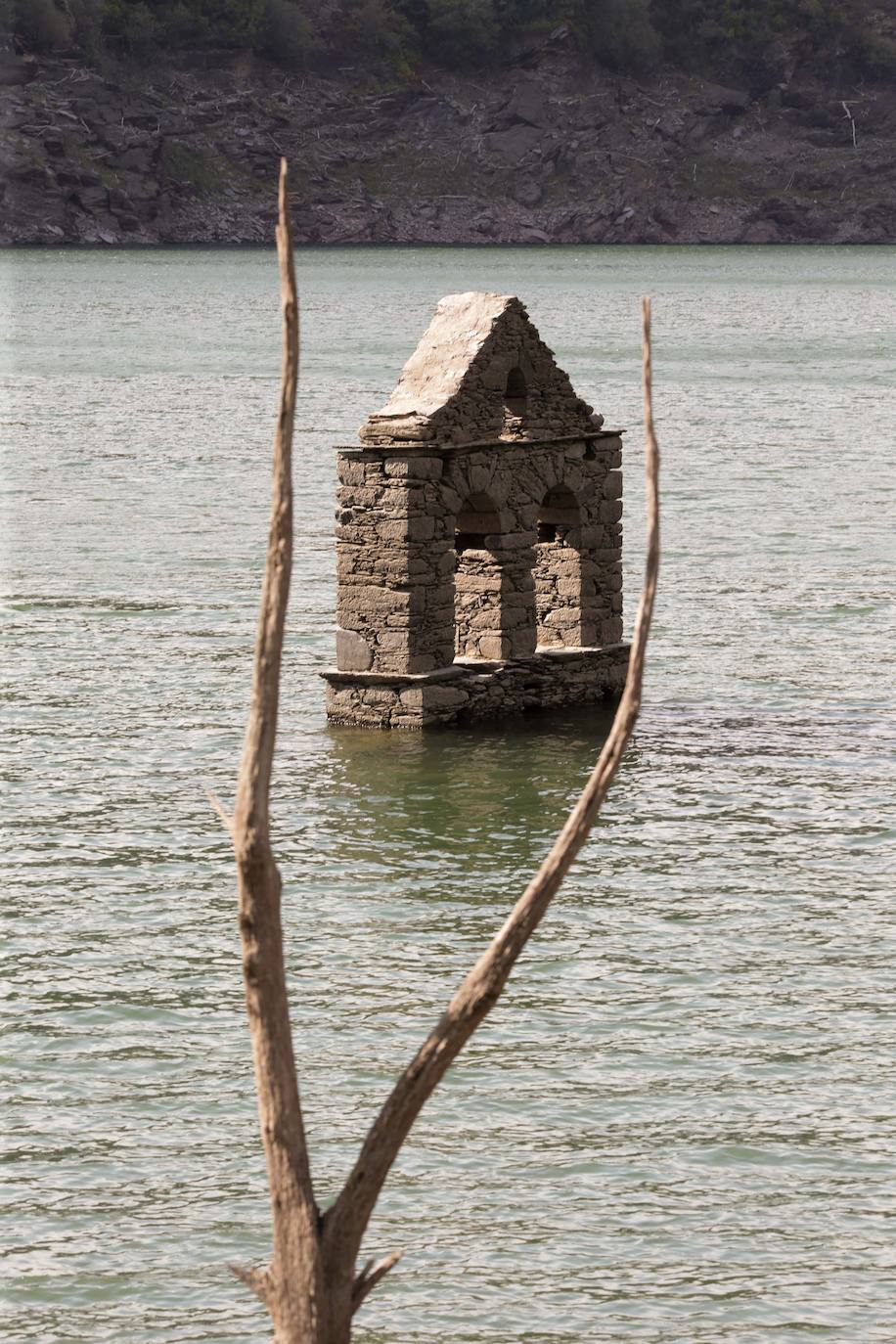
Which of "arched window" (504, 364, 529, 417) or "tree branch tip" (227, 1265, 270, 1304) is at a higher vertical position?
"arched window" (504, 364, 529, 417)

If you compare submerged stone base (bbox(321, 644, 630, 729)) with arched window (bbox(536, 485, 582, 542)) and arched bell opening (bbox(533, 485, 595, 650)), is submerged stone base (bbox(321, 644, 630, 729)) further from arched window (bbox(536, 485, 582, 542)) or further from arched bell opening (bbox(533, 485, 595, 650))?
arched window (bbox(536, 485, 582, 542))

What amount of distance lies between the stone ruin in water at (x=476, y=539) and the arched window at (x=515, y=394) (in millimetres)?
24

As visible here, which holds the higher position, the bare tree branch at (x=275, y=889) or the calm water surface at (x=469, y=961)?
the bare tree branch at (x=275, y=889)

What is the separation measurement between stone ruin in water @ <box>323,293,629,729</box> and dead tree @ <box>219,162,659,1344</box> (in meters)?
19.3

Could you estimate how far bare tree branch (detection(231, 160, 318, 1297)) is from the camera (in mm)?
7477

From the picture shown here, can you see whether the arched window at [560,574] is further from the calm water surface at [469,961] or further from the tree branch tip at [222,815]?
the tree branch tip at [222,815]

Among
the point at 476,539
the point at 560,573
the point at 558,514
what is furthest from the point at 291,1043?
the point at 560,573

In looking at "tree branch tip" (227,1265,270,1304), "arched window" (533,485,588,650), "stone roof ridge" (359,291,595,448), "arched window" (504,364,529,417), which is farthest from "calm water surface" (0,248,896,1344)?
"tree branch tip" (227,1265,270,1304)

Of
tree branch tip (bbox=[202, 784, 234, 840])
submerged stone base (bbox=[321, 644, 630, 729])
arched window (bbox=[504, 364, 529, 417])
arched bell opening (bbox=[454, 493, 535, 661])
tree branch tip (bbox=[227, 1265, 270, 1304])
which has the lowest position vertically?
submerged stone base (bbox=[321, 644, 630, 729])

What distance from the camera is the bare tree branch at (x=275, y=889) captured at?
748cm

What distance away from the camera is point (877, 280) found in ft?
598

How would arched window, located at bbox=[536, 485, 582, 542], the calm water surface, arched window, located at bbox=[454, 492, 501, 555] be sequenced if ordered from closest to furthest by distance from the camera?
the calm water surface, arched window, located at bbox=[454, 492, 501, 555], arched window, located at bbox=[536, 485, 582, 542]

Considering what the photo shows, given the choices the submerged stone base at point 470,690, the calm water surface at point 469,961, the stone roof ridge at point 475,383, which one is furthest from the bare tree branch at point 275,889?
the submerged stone base at point 470,690

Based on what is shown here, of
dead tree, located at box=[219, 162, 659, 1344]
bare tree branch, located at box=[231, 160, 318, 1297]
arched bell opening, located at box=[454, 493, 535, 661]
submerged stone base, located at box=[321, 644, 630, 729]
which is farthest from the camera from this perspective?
arched bell opening, located at box=[454, 493, 535, 661]
